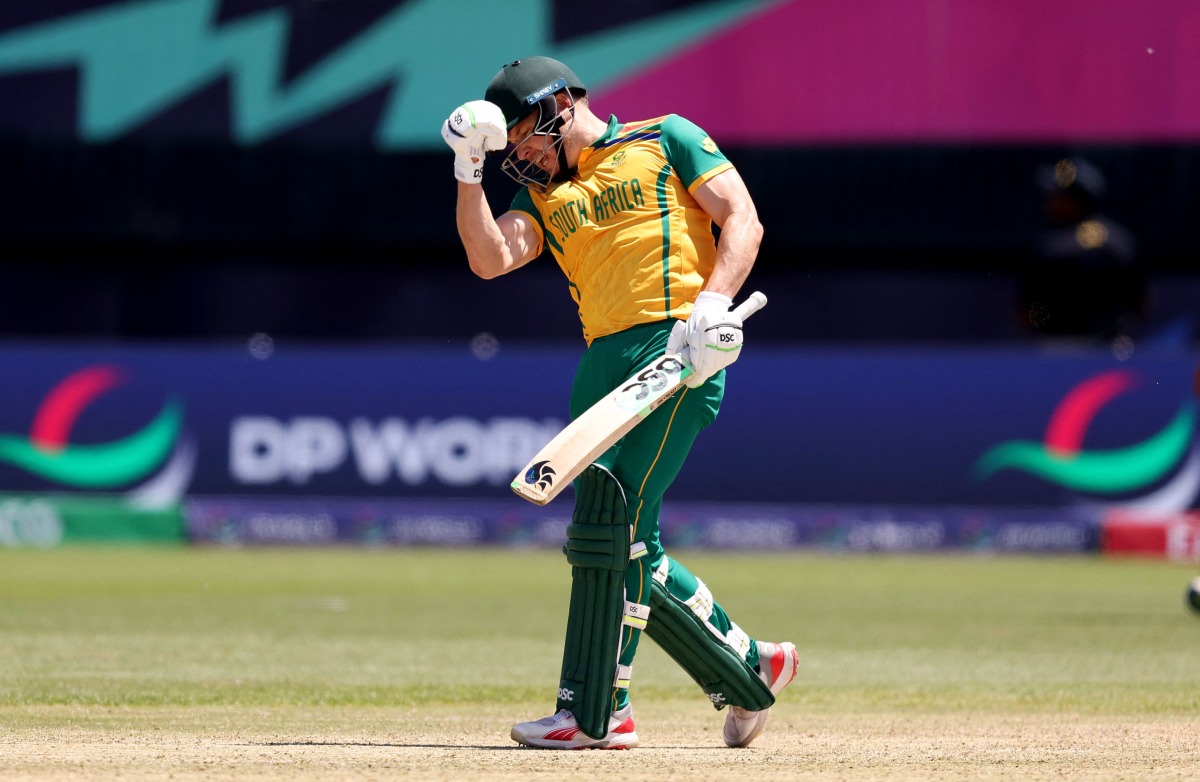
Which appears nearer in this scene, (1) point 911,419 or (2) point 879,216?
(1) point 911,419

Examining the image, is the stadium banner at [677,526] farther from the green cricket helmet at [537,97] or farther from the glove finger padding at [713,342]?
the glove finger padding at [713,342]

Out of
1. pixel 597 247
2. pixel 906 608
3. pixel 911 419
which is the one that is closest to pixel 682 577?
pixel 597 247

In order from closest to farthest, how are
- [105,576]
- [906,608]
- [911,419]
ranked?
[906,608] → [105,576] → [911,419]

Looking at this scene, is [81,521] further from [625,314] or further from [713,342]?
[713,342]

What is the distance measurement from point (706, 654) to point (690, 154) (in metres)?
1.50

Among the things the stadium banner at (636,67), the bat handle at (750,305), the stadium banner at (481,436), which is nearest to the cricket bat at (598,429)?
the bat handle at (750,305)

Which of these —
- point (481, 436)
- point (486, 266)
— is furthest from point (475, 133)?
point (481, 436)

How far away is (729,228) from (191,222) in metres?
11.4

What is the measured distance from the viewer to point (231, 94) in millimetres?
16203

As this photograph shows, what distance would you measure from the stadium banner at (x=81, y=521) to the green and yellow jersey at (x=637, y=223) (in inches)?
389

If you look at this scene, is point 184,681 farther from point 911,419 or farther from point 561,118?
point 911,419

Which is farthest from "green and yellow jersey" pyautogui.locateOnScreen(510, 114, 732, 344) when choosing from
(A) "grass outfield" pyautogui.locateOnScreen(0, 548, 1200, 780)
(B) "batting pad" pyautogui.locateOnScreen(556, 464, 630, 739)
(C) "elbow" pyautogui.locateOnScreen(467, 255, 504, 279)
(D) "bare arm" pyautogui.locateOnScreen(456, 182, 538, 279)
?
(A) "grass outfield" pyautogui.locateOnScreen(0, 548, 1200, 780)

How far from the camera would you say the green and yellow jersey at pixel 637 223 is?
5891 mm

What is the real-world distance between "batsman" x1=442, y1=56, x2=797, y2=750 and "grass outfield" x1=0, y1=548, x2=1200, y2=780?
0.86 ft
